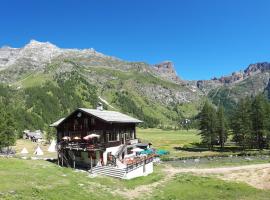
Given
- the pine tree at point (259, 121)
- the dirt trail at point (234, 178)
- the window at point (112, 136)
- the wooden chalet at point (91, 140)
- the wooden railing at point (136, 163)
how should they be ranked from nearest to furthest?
the dirt trail at point (234, 178) → the wooden railing at point (136, 163) → the wooden chalet at point (91, 140) → the window at point (112, 136) → the pine tree at point (259, 121)

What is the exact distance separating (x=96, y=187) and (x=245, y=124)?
2808 inches

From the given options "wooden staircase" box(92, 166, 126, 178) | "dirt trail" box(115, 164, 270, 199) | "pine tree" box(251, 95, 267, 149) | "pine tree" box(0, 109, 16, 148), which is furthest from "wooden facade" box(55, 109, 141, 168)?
"pine tree" box(251, 95, 267, 149)

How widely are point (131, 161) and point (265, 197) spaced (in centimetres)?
2138

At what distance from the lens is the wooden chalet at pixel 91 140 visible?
5694 centimetres

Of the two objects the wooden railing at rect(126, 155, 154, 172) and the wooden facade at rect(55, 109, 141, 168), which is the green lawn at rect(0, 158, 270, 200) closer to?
the wooden railing at rect(126, 155, 154, 172)

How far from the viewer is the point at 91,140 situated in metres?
60.1

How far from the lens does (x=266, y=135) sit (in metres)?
98.1

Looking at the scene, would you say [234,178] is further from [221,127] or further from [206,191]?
[221,127]

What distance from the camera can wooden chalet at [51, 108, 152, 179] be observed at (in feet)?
187

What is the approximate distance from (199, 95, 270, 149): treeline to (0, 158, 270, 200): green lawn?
5660 centimetres

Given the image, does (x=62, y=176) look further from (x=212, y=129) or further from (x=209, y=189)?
(x=212, y=129)

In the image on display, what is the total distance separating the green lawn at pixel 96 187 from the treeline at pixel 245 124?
56600 millimetres

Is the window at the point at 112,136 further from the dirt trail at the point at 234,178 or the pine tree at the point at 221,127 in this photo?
the pine tree at the point at 221,127

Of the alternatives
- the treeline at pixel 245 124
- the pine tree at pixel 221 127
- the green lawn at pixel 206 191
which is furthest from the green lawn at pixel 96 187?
the pine tree at pixel 221 127
